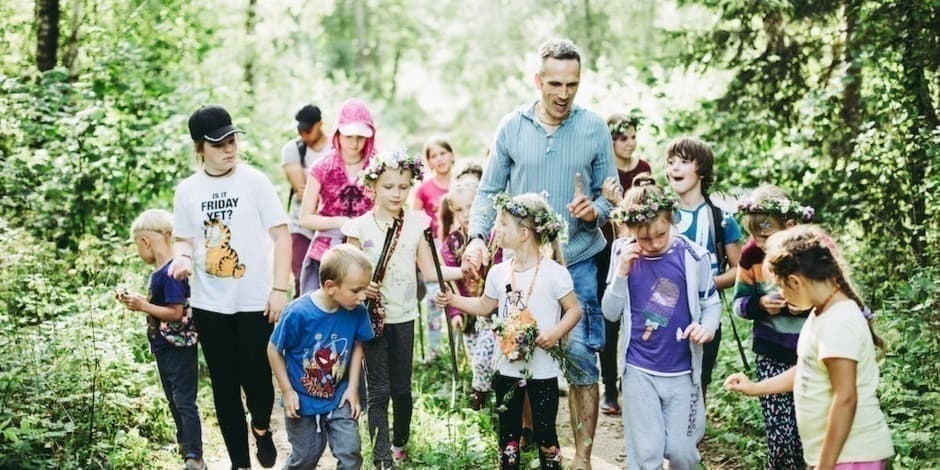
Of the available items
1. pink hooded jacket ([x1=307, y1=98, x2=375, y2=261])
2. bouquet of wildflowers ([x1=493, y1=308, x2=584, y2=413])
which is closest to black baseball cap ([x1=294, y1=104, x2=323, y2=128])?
pink hooded jacket ([x1=307, y1=98, x2=375, y2=261])

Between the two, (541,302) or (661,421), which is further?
(541,302)

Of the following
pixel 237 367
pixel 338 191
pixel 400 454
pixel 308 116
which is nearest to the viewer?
pixel 237 367

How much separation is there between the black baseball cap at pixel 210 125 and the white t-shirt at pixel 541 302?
1880 mm

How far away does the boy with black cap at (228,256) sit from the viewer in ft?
17.9

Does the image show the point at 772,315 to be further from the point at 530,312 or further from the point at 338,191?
the point at 338,191

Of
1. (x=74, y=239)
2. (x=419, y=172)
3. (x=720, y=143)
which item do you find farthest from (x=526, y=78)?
(x=419, y=172)

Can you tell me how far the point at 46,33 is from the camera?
9.81 meters

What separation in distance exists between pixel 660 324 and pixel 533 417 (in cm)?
100

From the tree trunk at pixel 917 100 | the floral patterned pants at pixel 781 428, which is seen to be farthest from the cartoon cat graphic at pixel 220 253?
the tree trunk at pixel 917 100

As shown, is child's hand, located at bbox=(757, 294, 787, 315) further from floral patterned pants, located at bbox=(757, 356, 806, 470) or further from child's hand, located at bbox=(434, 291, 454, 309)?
child's hand, located at bbox=(434, 291, 454, 309)

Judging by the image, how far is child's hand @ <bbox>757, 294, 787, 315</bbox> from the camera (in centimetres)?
486

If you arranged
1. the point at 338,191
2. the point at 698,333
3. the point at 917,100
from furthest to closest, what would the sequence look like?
the point at 917,100 → the point at 338,191 → the point at 698,333

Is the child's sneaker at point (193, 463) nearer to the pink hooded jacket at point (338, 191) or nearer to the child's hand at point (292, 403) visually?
the child's hand at point (292, 403)

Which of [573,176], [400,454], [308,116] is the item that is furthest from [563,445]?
[308,116]
